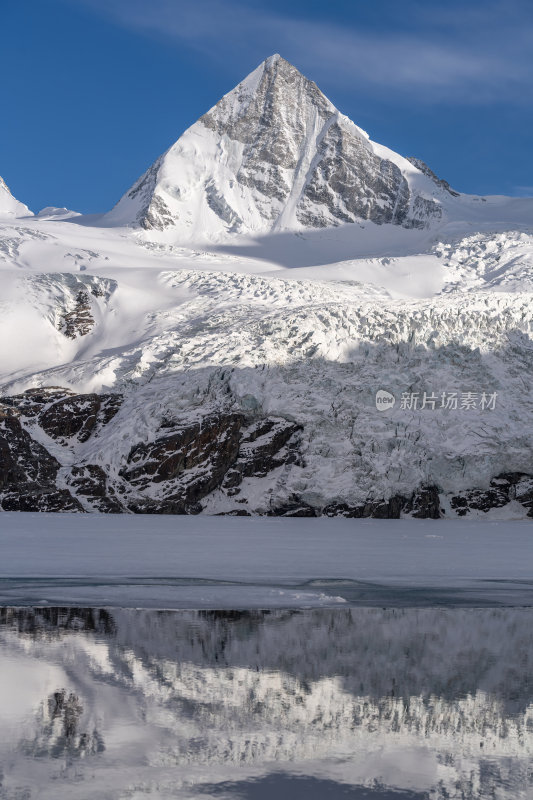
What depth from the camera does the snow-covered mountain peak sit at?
189 m

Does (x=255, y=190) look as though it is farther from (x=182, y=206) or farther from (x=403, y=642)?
(x=403, y=642)

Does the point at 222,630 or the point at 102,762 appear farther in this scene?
the point at 222,630

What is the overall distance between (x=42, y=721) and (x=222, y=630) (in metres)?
5.21

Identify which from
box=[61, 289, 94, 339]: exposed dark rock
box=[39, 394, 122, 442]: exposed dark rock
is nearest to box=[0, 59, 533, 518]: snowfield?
box=[61, 289, 94, 339]: exposed dark rock

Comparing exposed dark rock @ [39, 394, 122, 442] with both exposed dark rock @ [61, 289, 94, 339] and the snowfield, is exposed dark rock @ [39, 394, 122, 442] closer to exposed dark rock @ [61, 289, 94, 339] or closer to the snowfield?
the snowfield

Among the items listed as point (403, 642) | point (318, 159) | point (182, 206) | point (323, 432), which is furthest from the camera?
point (318, 159)

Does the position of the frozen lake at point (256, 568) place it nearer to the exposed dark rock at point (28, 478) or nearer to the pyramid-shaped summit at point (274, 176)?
the exposed dark rock at point (28, 478)

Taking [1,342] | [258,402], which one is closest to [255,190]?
[1,342]

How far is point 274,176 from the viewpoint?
147500 mm

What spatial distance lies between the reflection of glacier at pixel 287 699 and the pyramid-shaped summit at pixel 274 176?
123 m

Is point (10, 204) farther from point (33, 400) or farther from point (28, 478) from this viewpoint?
point (28, 478)

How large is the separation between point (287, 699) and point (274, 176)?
470 feet

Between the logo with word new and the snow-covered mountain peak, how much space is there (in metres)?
Answer: 145

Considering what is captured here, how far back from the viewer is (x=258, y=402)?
60.6m
